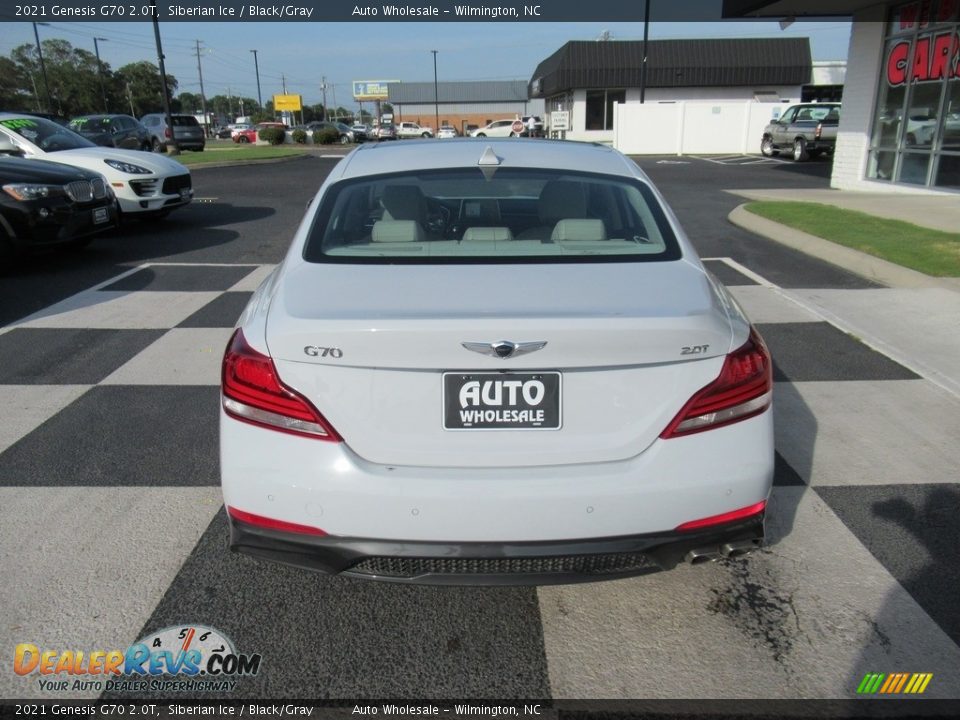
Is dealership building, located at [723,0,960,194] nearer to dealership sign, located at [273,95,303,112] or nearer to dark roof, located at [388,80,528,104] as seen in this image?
dealership sign, located at [273,95,303,112]

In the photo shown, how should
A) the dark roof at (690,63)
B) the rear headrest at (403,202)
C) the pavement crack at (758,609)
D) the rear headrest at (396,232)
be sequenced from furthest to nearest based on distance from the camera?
the dark roof at (690,63)
the rear headrest at (403,202)
the rear headrest at (396,232)
the pavement crack at (758,609)

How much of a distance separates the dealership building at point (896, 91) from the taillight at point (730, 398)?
1377 centimetres

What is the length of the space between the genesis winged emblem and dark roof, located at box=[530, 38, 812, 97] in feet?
144

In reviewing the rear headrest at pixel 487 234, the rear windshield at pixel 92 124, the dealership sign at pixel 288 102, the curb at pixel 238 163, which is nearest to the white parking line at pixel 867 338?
the rear headrest at pixel 487 234

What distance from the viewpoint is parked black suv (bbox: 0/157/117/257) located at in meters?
7.74

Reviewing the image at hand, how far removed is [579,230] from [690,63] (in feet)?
146

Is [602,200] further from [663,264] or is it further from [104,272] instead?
[104,272]

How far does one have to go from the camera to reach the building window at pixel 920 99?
1338 centimetres

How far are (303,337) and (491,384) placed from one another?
0.57 m

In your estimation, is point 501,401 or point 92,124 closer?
point 501,401

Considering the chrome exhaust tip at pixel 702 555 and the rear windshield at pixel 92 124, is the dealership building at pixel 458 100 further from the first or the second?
the chrome exhaust tip at pixel 702 555

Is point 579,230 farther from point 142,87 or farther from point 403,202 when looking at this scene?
point 142,87

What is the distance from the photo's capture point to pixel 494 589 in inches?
113

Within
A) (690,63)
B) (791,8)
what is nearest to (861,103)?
(791,8)
